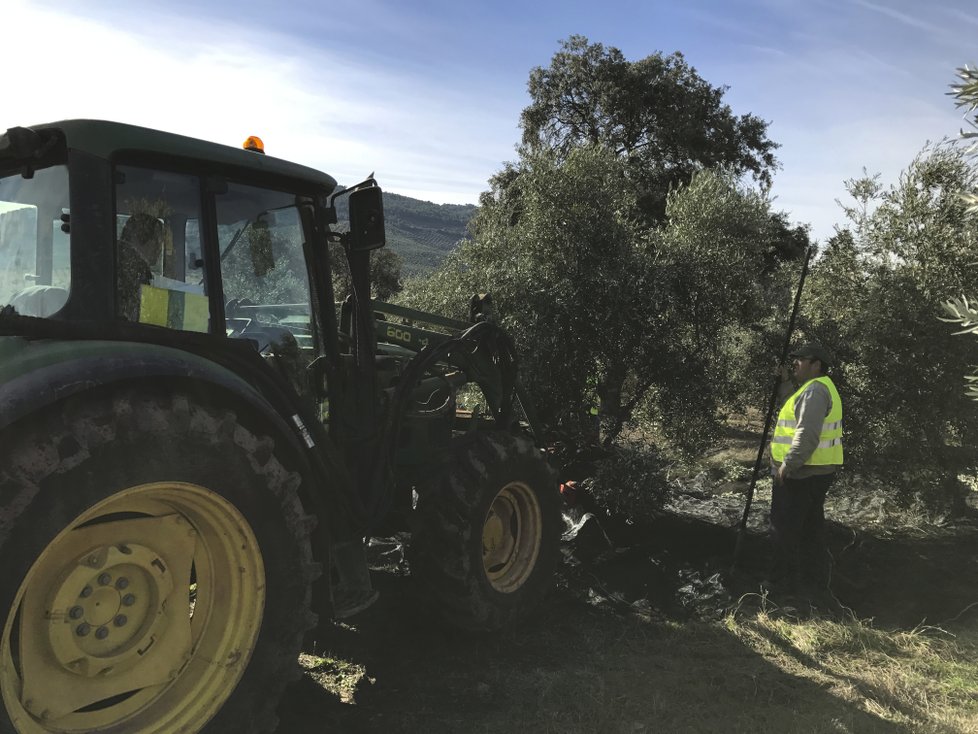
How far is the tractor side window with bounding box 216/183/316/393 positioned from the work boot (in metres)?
0.84

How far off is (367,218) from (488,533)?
225 centimetres

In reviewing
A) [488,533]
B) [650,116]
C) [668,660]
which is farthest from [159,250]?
[650,116]

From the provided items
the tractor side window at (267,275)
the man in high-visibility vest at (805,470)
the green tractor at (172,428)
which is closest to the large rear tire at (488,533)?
the green tractor at (172,428)

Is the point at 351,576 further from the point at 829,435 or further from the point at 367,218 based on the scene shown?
the point at 829,435

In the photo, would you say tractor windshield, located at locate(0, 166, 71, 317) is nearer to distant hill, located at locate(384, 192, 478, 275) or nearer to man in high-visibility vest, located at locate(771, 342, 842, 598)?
man in high-visibility vest, located at locate(771, 342, 842, 598)

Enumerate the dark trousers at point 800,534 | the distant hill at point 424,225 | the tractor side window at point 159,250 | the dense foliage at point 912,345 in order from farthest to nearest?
the distant hill at point 424,225 → the dense foliage at point 912,345 → the dark trousers at point 800,534 → the tractor side window at point 159,250

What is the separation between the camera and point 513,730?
11.0 ft

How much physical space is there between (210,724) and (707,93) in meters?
22.8

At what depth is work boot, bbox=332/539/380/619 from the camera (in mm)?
3385

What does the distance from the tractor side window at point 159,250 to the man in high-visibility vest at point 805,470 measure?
4.45 metres

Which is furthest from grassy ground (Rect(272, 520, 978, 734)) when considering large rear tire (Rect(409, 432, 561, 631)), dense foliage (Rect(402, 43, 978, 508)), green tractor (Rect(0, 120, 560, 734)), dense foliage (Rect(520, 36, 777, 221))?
dense foliage (Rect(520, 36, 777, 221))

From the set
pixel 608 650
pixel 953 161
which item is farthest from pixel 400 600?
pixel 953 161

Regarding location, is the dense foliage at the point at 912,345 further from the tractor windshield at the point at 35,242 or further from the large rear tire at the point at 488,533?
the tractor windshield at the point at 35,242

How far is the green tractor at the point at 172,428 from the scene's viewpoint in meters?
2.19
